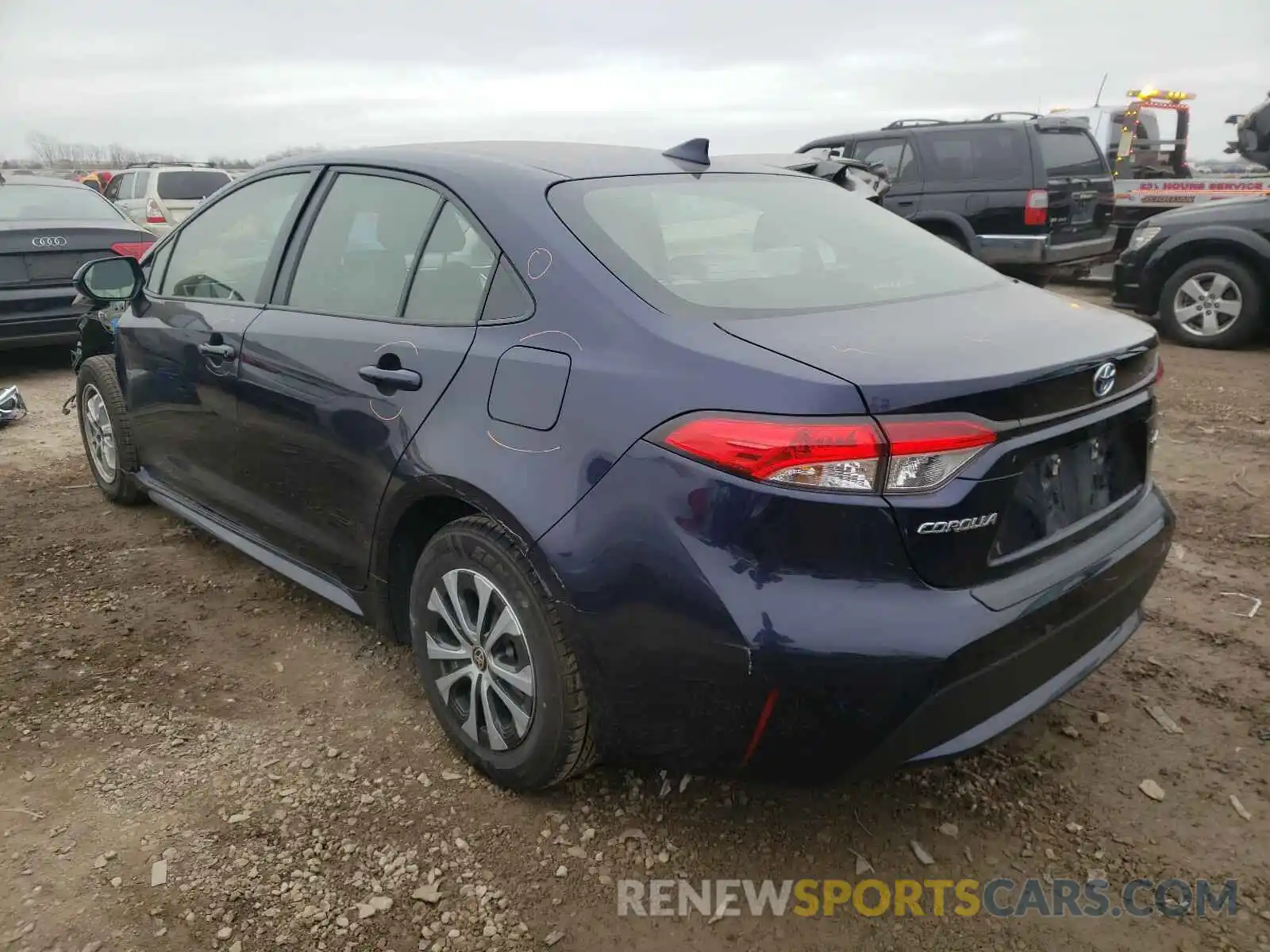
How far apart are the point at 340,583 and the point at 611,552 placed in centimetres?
127

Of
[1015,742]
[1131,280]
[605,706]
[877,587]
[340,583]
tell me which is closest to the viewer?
[877,587]

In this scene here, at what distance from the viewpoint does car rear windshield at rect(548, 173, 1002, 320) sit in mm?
2213

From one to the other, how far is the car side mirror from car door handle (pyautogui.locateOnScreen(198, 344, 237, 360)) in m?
0.92

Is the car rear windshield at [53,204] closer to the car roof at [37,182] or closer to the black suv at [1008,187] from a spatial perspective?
the car roof at [37,182]

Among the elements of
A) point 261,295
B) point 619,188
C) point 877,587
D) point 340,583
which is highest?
point 619,188

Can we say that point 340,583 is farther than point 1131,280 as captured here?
Answer: No

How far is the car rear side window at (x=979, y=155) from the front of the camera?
9.23 metres

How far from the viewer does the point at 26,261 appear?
688cm

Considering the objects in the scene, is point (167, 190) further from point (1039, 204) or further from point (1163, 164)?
point (1163, 164)

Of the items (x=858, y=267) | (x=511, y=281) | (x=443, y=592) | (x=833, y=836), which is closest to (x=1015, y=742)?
(x=833, y=836)

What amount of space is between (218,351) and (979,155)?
8373 millimetres

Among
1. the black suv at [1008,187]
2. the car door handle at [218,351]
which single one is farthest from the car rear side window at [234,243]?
the black suv at [1008,187]

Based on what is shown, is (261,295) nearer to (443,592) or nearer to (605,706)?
(443,592)

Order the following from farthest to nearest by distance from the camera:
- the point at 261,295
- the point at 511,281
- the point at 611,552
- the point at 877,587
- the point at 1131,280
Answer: the point at 1131,280 < the point at 261,295 < the point at 511,281 < the point at 611,552 < the point at 877,587
